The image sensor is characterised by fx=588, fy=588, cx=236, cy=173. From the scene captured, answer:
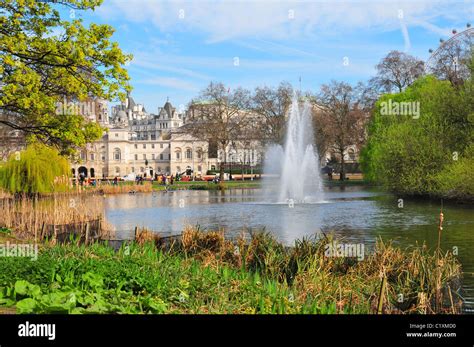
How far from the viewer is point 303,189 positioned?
137 feet

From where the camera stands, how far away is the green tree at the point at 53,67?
14.8 meters

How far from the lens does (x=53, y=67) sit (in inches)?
640

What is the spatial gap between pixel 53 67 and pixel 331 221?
1297 centimetres

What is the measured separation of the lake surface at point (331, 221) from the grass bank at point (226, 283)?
1.82 meters

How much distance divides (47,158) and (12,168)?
2.05m

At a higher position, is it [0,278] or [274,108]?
[274,108]

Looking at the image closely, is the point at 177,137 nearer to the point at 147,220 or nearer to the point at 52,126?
the point at 147,220

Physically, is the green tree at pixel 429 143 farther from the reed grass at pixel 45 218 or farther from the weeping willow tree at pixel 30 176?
the reed grass at pixel 45 218

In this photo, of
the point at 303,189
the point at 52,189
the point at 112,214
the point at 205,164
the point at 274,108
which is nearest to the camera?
the point at 112,214

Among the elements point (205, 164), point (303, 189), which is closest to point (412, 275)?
point (303, 189)
